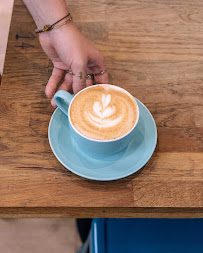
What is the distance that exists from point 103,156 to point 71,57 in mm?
310

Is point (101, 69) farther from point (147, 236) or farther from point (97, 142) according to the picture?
point (147, 236)

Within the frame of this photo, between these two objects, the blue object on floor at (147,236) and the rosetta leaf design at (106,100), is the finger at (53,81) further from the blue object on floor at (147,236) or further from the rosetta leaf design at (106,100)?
the blue object on floor at (147,236)

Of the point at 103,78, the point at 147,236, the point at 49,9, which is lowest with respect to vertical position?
the point at 147,236

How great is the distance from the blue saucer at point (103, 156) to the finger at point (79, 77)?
3.9 inches

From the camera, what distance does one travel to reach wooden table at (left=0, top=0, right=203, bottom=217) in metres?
0.61

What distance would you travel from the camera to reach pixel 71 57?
0.76m

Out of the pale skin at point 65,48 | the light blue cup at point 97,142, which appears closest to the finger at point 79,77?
the pale skin at point 65,48

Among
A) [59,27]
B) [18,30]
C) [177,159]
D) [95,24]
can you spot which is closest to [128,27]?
[95,24]

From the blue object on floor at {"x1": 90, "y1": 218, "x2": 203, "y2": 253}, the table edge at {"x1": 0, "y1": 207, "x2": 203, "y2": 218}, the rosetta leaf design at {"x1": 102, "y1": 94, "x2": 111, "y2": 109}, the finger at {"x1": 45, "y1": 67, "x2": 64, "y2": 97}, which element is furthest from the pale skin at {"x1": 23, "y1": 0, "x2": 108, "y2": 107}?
the blue object on floor at {"x1": 90, "y1": 218, "x2": 203, "y2": 253}

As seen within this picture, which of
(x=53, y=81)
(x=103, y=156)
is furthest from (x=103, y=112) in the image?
(x=53, y=81)

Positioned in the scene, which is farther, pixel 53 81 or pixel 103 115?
pixel 53 81

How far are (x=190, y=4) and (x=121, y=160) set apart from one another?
2.26ft

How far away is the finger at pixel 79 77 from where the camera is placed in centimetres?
75

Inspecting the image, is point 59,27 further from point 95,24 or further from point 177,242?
point 177,242
